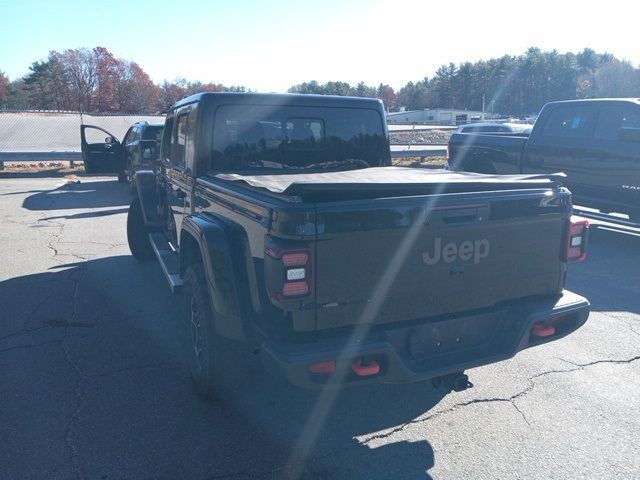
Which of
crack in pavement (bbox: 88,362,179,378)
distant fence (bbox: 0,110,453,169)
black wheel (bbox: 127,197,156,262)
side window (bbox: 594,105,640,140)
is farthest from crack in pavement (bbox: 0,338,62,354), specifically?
distant fence (bbox: 0,110,453,169)

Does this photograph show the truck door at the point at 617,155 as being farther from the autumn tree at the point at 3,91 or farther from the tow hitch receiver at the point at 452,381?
the autumn tree at the point at 3,91

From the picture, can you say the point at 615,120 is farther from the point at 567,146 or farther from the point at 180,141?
the point at 180,141

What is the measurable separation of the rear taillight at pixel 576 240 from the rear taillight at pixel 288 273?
71.6 inches

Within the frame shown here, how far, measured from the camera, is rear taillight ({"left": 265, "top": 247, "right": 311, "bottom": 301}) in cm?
282

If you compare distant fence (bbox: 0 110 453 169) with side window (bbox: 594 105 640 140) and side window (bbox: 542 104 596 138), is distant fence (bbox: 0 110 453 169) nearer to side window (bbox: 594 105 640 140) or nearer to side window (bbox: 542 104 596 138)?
side window (bbox: 542 104 596 138)

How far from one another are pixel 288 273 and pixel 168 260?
2767mm

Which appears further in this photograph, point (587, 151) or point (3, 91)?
point (3, 91)

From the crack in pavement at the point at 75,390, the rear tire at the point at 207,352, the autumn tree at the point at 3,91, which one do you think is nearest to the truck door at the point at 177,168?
the rear tire at the point at 207,352

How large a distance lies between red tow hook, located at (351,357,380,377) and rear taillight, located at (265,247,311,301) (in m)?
A: 0.47

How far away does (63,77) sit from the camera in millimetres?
66375

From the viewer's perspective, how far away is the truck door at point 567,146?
28.6 feet

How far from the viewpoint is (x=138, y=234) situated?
7.35 meters

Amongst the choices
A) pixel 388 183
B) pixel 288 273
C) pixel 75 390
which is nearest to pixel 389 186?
pixel 388 183

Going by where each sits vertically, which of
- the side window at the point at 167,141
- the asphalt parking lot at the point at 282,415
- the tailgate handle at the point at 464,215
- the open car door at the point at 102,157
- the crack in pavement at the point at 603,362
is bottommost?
the asphalt parking lot at the point at 282,415
